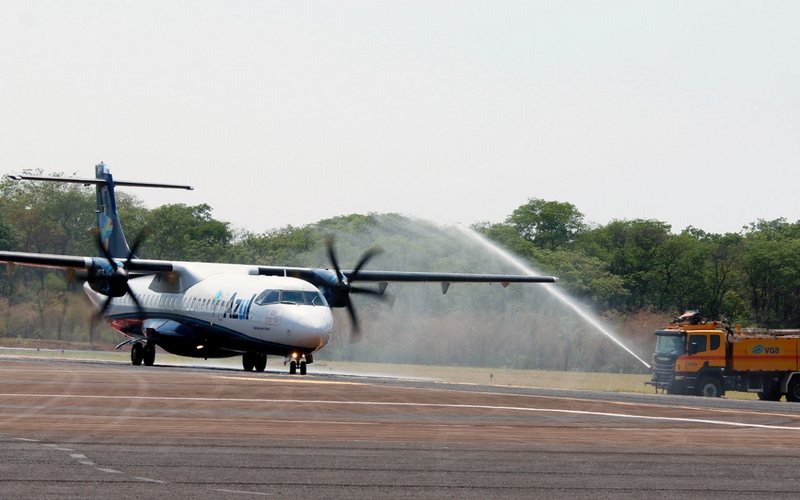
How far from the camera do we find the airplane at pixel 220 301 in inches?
1564

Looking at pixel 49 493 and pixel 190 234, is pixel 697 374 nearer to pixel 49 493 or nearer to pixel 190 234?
pixel 49 493

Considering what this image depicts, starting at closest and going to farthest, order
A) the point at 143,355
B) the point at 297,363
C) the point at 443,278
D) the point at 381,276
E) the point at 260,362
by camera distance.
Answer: the point at 297,363 < the point at 260,362 < the point at 143,355 < the point at 381,276 < the point at 443,278

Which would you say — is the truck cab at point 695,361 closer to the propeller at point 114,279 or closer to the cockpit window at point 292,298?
the cockpit window at point 292,298

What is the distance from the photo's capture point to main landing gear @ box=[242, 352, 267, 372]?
4409 centimetres

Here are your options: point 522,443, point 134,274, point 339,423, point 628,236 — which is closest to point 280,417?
point 339,423

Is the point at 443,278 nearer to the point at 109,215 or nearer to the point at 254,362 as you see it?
the point at 254,362

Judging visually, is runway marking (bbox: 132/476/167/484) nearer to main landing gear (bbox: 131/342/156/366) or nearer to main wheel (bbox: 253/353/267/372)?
main wheel (bbox: 253/353/267/372)

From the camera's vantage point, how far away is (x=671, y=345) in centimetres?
4225

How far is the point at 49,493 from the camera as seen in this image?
10.5 m

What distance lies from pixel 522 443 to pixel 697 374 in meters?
26.5

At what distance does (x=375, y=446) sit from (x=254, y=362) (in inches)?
1163

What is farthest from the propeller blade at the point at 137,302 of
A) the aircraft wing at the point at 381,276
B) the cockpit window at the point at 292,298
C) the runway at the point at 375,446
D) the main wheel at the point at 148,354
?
the runway at the point at 375,446

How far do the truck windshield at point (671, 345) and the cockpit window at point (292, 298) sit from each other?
40.2 feet

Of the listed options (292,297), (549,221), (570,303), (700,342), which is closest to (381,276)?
(292,297)
